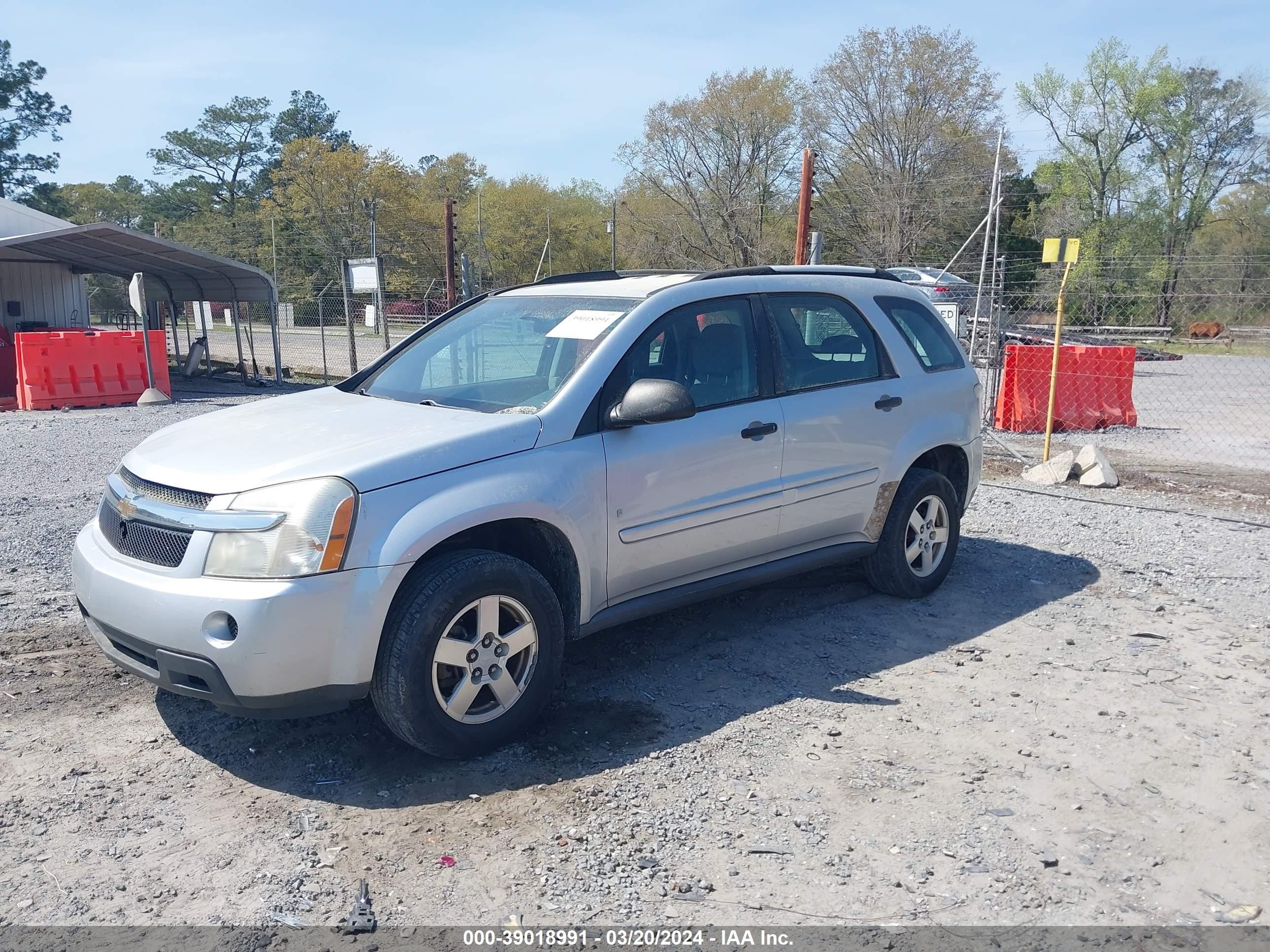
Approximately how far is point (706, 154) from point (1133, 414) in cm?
2678

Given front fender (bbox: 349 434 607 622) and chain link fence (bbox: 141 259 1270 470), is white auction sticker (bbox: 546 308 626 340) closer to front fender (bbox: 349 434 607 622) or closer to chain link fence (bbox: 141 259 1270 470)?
front fender (bbox: 349 434 607 622)

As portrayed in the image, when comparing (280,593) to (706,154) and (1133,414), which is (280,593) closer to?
(1133,414)

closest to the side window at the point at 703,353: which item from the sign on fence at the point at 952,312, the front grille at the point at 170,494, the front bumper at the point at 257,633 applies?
the front bumper at the point at 257,633

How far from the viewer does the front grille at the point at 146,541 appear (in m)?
3.73

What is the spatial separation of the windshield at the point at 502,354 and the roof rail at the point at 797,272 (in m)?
0.59

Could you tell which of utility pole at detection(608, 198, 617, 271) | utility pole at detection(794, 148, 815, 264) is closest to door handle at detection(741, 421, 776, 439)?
utility pole at detection(794, 148, 815, 264)

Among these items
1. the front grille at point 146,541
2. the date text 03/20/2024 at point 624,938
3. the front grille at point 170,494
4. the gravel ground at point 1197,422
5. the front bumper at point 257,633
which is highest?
the front grille at point 170,494

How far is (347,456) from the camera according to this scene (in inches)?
150

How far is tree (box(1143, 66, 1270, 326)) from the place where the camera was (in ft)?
138

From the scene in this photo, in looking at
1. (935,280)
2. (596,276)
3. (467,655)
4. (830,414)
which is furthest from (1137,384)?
(467,655)

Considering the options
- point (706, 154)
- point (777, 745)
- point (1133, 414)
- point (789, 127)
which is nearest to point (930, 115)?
point (789, 127)

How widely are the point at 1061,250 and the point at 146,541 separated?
861 cm

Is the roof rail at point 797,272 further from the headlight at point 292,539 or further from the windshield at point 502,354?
the headlight at point 292,539

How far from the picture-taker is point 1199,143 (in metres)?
42.9
